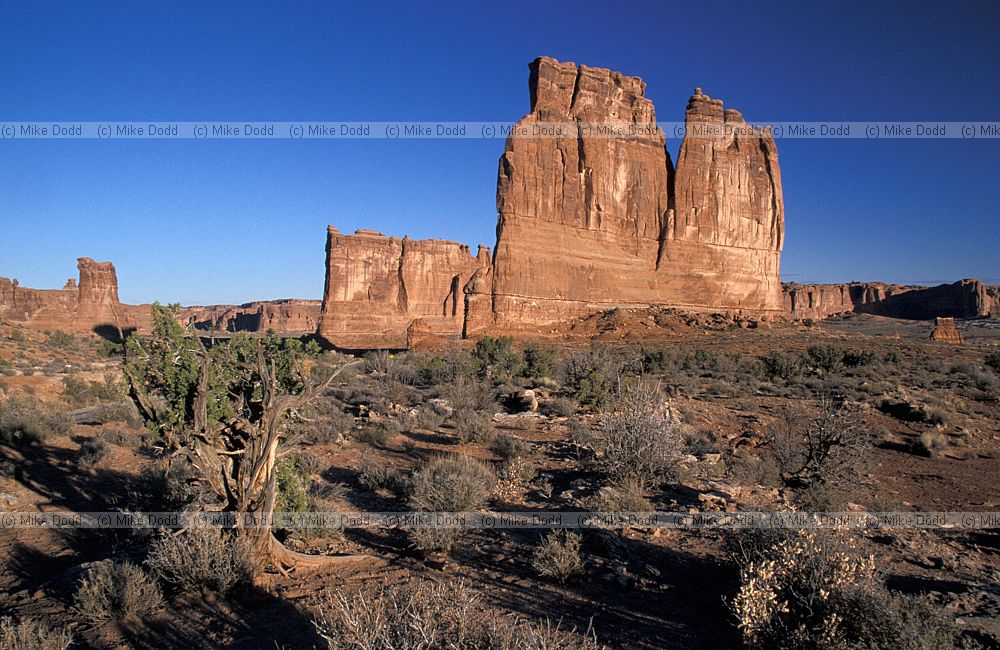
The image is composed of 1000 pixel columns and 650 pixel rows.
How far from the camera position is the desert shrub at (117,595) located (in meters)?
3.68

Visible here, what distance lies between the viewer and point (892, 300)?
86.1 m

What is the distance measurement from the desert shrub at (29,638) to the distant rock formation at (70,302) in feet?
203

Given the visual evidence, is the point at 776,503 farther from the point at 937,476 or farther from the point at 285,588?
the point at 285,588

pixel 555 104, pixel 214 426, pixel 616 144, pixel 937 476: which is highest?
pixel 555 104

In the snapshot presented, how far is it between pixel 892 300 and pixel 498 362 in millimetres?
94692

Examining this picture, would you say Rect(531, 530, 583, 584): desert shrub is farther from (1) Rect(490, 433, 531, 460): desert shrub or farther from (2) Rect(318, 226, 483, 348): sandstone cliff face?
(2) Rect(318, 226, 483, 348): sandstone cliff face

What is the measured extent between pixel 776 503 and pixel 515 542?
12.1 feet

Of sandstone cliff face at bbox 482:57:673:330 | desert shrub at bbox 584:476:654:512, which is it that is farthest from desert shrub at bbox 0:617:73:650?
sandstone cliff face at bbox 482:57:673:330

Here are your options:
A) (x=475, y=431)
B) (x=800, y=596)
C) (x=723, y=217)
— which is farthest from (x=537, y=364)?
(x=723, y=217)

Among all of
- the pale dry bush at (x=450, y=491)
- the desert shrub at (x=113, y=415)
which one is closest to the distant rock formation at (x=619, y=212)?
the desert shrub at (x=113, y=415)

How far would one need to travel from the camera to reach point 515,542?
4922 mm

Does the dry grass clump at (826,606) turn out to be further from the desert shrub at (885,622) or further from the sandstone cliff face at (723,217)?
the sandstone cliff face at (723,217)

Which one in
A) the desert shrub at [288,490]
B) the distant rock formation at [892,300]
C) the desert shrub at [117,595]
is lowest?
the desert shrub at [117,595]

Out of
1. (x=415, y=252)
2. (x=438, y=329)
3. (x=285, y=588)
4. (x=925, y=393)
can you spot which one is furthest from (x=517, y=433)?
(x=415, y=252)
